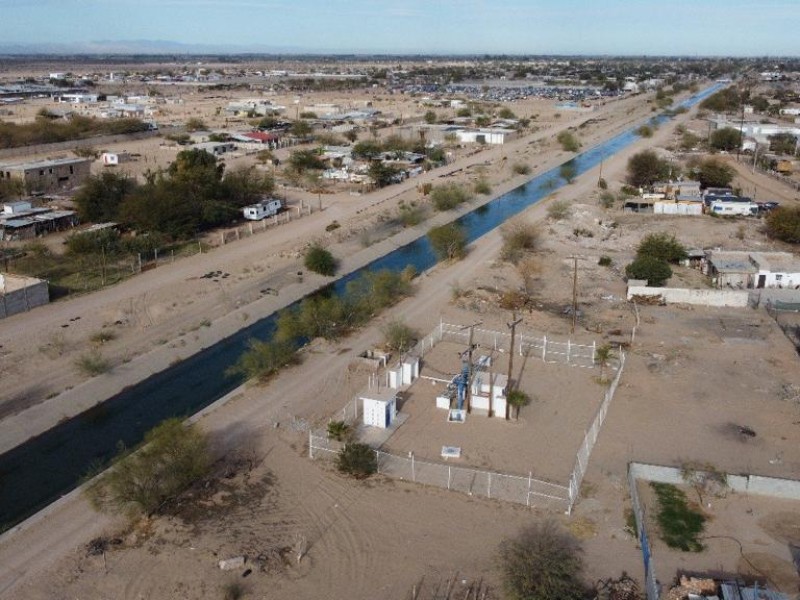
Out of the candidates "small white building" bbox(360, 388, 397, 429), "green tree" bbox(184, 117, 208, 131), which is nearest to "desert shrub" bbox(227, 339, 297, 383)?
"small white building" bbox(360, 388, 397, 429)

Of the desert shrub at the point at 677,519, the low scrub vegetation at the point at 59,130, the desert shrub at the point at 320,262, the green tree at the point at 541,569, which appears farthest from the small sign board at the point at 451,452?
the low scrub vegetation at the point at 59,130

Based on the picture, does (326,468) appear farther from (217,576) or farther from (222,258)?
(222,258)

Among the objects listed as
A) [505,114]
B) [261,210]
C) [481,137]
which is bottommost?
[261,210]

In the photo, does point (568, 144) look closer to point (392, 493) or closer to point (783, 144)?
point (783, 144)

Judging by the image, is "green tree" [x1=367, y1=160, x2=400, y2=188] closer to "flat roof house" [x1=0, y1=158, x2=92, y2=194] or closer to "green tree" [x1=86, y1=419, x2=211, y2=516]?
"flat roof house" [x1=0, y1=158, x2=92, y2=194]

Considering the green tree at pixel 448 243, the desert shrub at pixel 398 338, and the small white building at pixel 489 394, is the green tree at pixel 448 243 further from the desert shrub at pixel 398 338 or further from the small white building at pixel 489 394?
the small white building at pixel 489 394

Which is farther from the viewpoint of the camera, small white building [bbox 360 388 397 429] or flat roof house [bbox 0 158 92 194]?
flat roof house [bbox 0 158 92 194]

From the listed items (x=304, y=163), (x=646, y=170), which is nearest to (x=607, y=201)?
(x=646, y=170)

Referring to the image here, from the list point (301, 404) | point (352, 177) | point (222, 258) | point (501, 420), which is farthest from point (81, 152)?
point (501, 420)
